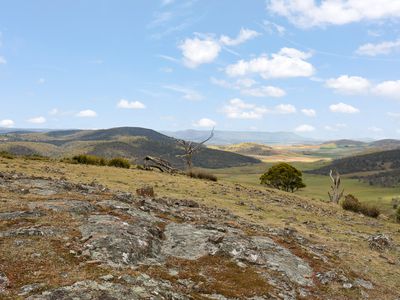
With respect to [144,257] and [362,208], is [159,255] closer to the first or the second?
[144,257]

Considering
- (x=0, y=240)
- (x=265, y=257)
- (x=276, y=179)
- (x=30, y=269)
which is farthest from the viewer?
(x=276, y=179)

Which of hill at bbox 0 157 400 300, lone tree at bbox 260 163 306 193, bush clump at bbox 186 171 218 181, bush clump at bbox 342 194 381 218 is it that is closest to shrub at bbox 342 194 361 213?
bush clump at bbox 342 194 381 218

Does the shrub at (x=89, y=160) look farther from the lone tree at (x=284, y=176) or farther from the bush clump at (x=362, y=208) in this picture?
the bush clump at (x=362, y=208)

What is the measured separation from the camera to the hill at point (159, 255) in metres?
11.6

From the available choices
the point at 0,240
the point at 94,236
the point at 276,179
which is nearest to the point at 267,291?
the point at 94,236

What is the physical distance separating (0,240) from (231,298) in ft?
27.8

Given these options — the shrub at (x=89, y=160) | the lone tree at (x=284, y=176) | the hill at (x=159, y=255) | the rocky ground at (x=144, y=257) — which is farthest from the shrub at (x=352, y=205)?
the shrub at (x=89, y=160)

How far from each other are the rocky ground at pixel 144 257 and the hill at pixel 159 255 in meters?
0.04

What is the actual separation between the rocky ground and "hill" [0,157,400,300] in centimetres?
4

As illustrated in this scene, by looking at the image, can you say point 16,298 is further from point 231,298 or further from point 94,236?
point 231,298

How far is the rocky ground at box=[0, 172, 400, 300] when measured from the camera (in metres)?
11.4

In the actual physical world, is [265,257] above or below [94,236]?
below

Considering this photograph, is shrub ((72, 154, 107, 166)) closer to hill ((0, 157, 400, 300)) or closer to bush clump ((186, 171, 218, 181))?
bush clump ((186, 171, 218, 181))

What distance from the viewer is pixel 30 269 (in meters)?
11.9
